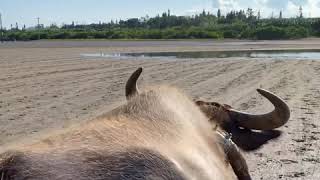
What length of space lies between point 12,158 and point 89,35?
322 ft

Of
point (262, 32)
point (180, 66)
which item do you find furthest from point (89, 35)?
point (180, 66)

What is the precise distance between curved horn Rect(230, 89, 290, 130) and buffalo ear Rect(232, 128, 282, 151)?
44mm

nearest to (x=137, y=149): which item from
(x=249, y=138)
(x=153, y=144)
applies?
(x=153, y=144)

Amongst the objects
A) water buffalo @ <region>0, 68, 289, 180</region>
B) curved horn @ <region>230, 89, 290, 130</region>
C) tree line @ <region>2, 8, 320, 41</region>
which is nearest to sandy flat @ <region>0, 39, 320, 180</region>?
curved horn @ <region>230, 89, 290, 130</region>

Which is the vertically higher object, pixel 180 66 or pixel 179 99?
pixel 179 99

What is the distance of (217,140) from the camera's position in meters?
3.65

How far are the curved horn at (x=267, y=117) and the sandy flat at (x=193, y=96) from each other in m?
0.35

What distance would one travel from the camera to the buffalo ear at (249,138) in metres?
4.06

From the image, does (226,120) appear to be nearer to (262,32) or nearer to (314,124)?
(314,124)

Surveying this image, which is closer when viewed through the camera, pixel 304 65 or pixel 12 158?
pixel 12 158

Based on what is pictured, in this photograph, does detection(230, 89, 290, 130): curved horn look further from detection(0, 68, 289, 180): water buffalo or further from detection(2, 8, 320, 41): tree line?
detection(2, 8, 320, 41): tree line

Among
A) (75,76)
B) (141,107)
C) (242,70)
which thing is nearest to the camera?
(141,107)

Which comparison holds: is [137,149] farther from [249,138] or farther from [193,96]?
[193,96]

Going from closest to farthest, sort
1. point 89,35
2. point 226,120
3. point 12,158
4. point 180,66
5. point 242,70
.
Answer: point 12,158 → point 226,120 → point 242,70 → point 180,66 → point 89,35
